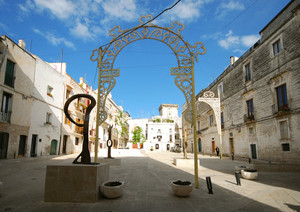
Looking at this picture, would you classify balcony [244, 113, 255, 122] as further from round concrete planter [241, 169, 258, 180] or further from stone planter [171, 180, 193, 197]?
stone planter [171, 180, 193, 197]

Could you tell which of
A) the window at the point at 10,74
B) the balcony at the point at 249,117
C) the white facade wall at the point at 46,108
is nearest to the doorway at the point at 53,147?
the white facade wall at the point at 46,108

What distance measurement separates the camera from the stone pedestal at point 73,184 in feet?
13.5

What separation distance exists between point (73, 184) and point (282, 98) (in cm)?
1544

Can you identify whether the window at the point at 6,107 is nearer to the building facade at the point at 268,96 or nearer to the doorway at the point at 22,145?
the doorway at the point at 22,145

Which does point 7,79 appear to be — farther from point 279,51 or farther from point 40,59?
point 279,51

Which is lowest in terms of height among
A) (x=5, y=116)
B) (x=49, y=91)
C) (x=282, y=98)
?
(x=5, y=116)

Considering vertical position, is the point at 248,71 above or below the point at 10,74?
above

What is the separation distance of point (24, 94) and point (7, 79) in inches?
71.4

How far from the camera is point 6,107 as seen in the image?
13922mm

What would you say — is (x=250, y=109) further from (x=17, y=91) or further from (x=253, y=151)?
(x=17, y=91)

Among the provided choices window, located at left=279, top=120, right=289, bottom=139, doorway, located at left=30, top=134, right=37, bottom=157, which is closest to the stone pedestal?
window, located at left=279, top=120, right=289, bottom=139

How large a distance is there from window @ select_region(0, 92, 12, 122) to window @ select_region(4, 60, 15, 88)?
0.84m

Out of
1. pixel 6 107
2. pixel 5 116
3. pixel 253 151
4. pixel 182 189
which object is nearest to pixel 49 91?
pixel 6 107

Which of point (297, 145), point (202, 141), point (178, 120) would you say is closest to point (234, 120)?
point (297, 145)
